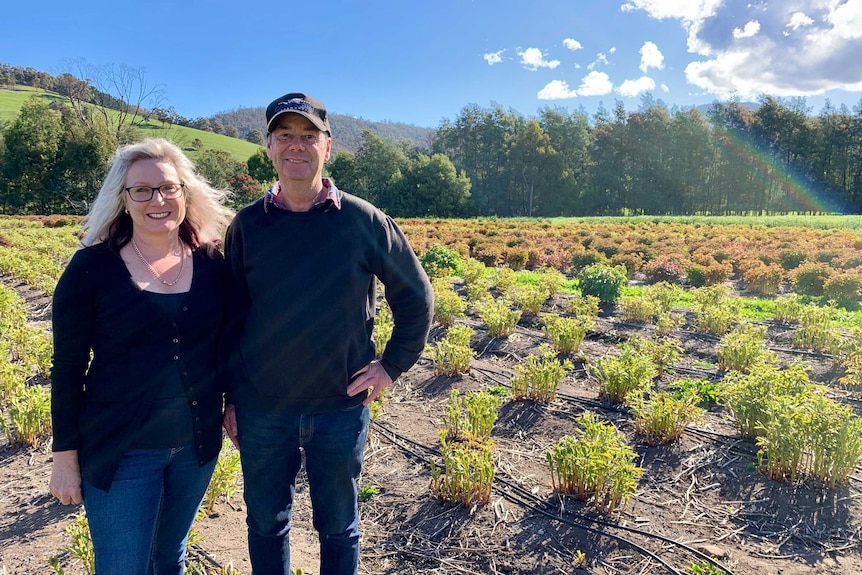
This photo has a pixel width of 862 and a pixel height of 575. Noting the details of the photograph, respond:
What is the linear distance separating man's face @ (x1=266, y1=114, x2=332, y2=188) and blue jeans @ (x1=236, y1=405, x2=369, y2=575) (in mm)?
992

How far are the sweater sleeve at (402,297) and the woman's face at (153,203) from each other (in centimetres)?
83

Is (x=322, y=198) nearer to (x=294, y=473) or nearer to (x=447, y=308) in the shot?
(x=294, y=473)

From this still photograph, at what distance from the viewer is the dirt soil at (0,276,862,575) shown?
9.78ft

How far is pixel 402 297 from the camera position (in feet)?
7.38

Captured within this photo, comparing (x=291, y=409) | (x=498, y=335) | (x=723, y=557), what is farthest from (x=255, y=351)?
(x=498, y=335)

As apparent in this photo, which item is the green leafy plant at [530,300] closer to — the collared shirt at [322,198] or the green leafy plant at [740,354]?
the green leafy plant at [740,354]

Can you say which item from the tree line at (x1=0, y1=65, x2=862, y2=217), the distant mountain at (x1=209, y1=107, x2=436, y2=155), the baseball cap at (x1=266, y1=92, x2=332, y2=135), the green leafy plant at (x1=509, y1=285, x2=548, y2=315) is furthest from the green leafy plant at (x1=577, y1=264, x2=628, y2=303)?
the distant mountain at (x1=209, y1=107, x2=436, y2=155)

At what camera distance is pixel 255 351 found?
2105 mm

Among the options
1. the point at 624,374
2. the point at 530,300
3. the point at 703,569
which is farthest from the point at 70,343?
the point at 530,300

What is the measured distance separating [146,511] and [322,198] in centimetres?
137

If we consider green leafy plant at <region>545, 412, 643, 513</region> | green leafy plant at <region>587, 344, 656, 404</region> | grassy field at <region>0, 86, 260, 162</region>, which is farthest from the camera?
grassy field at <region>0, 86, 260, 162</region>

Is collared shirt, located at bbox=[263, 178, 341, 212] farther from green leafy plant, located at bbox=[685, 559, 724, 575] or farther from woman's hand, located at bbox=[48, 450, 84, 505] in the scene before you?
green leafy plant, located at bbox=[685, 559, 724, 575]

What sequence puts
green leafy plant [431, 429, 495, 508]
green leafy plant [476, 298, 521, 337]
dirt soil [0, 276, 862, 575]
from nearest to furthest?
dirt soil [0, 276, 862, 575] < green leafy plant [431, 429, 495, 508] < green leafy plant [476, 298, 521, 337]

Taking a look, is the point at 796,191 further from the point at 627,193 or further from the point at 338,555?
the point at 338,555
